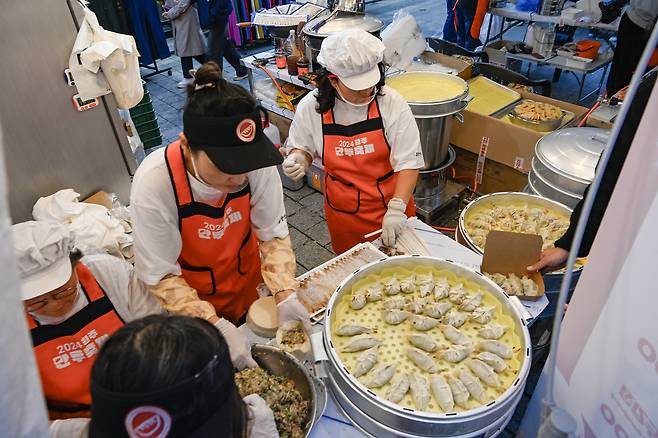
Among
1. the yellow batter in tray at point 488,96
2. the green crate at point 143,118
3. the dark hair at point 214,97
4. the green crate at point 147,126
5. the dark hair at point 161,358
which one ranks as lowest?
the green crate at point 147,126

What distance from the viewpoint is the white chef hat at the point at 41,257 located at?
1.65 m

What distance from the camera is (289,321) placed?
6.54ft

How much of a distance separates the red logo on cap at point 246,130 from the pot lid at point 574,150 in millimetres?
2341

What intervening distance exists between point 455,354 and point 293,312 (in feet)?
2.36

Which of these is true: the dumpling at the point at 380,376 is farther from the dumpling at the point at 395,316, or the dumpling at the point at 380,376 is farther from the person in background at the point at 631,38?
the person in background at the point at 631,38

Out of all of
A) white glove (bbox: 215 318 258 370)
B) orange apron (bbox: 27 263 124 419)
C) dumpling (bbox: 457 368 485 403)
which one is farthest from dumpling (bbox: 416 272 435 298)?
orange apron (bbox: 27 263 124 419)

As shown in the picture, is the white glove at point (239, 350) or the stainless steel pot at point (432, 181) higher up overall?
the white glove at point (239, 350)

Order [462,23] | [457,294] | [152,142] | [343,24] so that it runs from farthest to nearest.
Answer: [462,23], [152,142], [343,24], [457,294]

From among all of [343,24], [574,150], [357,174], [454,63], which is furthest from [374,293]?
[454,63]

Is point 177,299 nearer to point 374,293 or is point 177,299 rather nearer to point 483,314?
point 374,293

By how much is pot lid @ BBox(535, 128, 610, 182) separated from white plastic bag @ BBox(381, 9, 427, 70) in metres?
2.05

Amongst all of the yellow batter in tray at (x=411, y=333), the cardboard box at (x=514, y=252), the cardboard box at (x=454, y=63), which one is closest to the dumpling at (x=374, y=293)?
the yellow batter in tray at (x=411, y=333)

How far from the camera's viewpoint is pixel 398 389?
1.68m

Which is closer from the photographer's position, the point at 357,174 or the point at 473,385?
the point at 473,385
